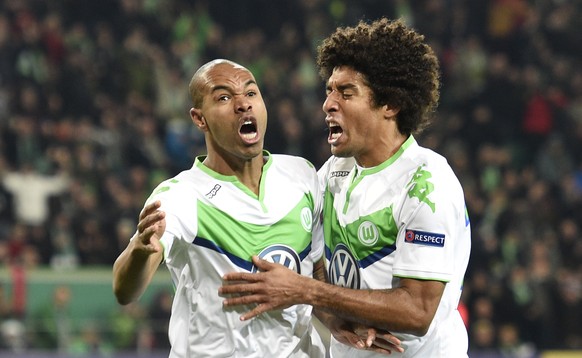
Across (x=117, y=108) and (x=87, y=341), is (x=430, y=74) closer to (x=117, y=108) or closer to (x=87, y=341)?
(x=87, y=341)

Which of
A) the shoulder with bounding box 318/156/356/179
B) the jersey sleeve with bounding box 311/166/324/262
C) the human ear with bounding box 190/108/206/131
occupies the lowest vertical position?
the jersey sleeve with bounding box 311/166/324/262

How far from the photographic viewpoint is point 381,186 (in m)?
4.77

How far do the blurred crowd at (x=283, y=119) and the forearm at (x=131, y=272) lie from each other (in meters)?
7.26

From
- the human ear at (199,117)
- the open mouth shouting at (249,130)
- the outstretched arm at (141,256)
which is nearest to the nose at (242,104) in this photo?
the open mouth shouting at (249,130)

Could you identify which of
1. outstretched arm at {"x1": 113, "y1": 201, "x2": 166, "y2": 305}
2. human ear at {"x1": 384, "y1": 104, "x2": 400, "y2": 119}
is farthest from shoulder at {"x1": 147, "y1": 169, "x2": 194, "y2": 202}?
human ear at {"x1": 384, "y1": 104, "x2": 400, "y2": 119}

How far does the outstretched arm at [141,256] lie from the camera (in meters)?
4.11

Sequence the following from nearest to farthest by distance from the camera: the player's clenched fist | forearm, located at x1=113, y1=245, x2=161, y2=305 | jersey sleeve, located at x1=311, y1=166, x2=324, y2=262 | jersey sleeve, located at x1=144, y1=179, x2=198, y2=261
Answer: the player's clenched fist
forearm, located at x1=113, y1=245, x2=161, y2=305
jersey sleeve, located at x1=144, y1=179, x2=198, y2=261
jersey sleeve, located at x1=311, y1=166, x2=324, y2=262

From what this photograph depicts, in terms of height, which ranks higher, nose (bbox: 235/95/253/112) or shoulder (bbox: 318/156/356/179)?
nose (bbox: 235/95/253/112)

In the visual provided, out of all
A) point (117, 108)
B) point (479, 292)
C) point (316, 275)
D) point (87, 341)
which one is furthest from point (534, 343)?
point (316, 275)

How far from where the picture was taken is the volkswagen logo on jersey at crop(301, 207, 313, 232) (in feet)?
16.1

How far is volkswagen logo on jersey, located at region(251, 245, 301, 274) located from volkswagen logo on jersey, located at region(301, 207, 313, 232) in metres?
0.15

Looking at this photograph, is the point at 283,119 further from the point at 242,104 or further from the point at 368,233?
the point at 368,233

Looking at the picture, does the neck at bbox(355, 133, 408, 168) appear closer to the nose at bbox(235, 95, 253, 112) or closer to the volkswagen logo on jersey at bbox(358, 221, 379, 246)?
the volkswagen logo on jersey at bbox(358, 221, 379, 246)

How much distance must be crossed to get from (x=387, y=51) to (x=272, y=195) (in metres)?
0.84
